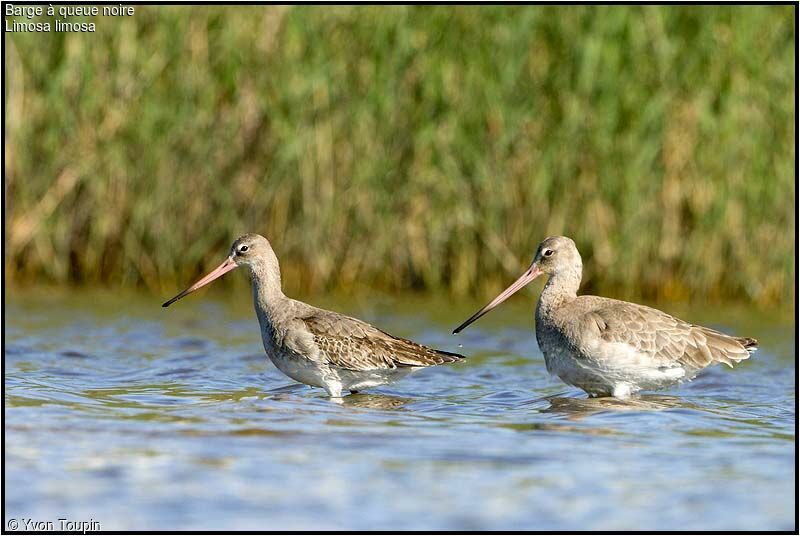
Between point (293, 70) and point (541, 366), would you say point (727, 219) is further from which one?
point (293, 70)

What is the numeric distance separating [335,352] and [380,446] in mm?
1573

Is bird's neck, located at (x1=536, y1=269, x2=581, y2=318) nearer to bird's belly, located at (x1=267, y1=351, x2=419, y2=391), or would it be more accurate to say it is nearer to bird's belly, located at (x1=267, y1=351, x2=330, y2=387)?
bird's belly, located at (x1=267, y1=351, x2=419, y2=391)

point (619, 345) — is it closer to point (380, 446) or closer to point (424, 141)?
point (380, 446)

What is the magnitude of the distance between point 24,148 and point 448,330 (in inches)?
162

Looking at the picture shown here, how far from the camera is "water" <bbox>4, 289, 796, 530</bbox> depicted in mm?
5488

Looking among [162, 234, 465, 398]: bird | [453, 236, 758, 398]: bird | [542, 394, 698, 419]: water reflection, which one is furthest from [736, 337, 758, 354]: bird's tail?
[162, 234, 465, 398]: bird

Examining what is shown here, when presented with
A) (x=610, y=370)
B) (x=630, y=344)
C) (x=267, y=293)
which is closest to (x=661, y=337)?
A: (x=630, y=344)

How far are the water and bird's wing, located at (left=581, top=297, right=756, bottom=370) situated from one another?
12.2 inches

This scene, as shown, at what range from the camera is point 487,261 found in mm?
12180

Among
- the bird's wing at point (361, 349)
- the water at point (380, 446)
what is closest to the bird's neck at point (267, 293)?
the bird's wing at point (361, 349)

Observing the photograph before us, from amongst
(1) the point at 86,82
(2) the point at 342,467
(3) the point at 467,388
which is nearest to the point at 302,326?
(3) the point at 467,388


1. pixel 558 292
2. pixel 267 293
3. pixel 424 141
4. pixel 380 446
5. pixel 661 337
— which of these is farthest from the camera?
pixel 424 141

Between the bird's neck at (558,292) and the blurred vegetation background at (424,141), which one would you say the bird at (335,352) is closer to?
the bird's neck at (558,292)

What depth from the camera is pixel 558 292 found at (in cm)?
853
